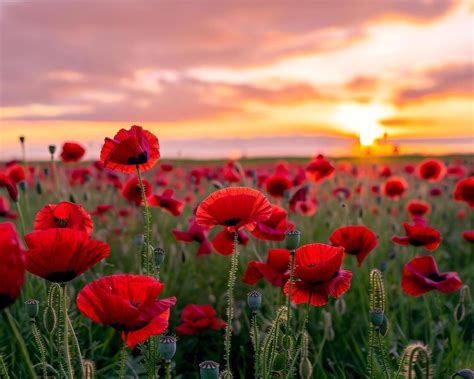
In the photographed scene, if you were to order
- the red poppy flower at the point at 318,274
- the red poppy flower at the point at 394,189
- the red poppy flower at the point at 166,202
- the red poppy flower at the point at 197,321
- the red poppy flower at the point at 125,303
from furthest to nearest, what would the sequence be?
the red poppy flower at the point at 394,189, the red poppy flower at the point at 166,202, the red poppy flower at the point at 197,321, the red poppy flower at the point at 318,274, the red poppy flower at the point at 125,303

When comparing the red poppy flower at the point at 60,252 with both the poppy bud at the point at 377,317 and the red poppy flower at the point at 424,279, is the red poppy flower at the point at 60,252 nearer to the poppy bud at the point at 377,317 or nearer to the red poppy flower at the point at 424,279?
the poppy bud at the point at 377,317

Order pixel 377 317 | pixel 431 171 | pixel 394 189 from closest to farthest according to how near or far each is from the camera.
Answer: pixel 377 317
pixel 394 189
pixel 431 171

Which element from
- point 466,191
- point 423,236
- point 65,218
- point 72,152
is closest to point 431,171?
point 466,191

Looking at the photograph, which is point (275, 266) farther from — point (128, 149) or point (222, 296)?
point (222, 296)

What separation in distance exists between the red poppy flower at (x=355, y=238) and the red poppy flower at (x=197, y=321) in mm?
730

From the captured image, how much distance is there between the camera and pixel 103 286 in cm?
131

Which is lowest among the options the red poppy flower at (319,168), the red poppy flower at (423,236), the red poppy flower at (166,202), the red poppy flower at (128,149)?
the red poppy flower at (423,236)

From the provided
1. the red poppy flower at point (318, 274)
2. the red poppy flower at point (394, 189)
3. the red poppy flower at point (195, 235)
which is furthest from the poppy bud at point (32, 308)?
the red poppy flower at point (394, 189)

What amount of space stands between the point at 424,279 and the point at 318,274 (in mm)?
873

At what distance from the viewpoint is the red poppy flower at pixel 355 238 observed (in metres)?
2.18

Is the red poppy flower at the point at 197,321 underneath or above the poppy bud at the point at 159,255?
underneath

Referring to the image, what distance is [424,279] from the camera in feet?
7.62

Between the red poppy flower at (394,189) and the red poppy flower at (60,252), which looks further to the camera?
the red poppy flower at (394,189)

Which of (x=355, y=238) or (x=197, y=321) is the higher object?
(x=355, y=238)
